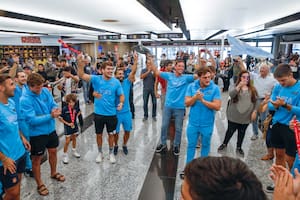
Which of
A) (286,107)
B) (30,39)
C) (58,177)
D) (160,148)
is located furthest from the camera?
(30,39)

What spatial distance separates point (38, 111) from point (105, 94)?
35.3 inches

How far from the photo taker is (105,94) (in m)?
3.10

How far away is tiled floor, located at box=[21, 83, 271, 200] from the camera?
2660 mm

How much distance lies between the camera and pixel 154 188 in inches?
109

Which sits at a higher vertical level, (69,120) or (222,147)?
(69,120)

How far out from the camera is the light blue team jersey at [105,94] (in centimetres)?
310

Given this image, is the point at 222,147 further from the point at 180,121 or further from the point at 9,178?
the point at 9,178

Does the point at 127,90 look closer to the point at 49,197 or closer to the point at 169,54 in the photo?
the point at 49,197

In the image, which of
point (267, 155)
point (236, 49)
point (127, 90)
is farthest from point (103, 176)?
point (236, 49)

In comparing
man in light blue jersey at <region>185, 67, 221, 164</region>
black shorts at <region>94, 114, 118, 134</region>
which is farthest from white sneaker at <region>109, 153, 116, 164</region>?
man in light blue jersey at <region>185, 67, 221, 164</region>

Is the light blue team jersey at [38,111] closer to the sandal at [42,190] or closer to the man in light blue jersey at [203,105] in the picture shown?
the sandal at [42,190]

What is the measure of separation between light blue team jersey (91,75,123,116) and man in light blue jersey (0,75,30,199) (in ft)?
4.01

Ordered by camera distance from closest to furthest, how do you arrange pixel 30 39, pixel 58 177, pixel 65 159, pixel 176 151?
pixel 58 177, pixel 65 159, pixel 176 151, pixel 30 39

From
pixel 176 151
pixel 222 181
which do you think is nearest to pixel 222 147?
pixel 176 151
